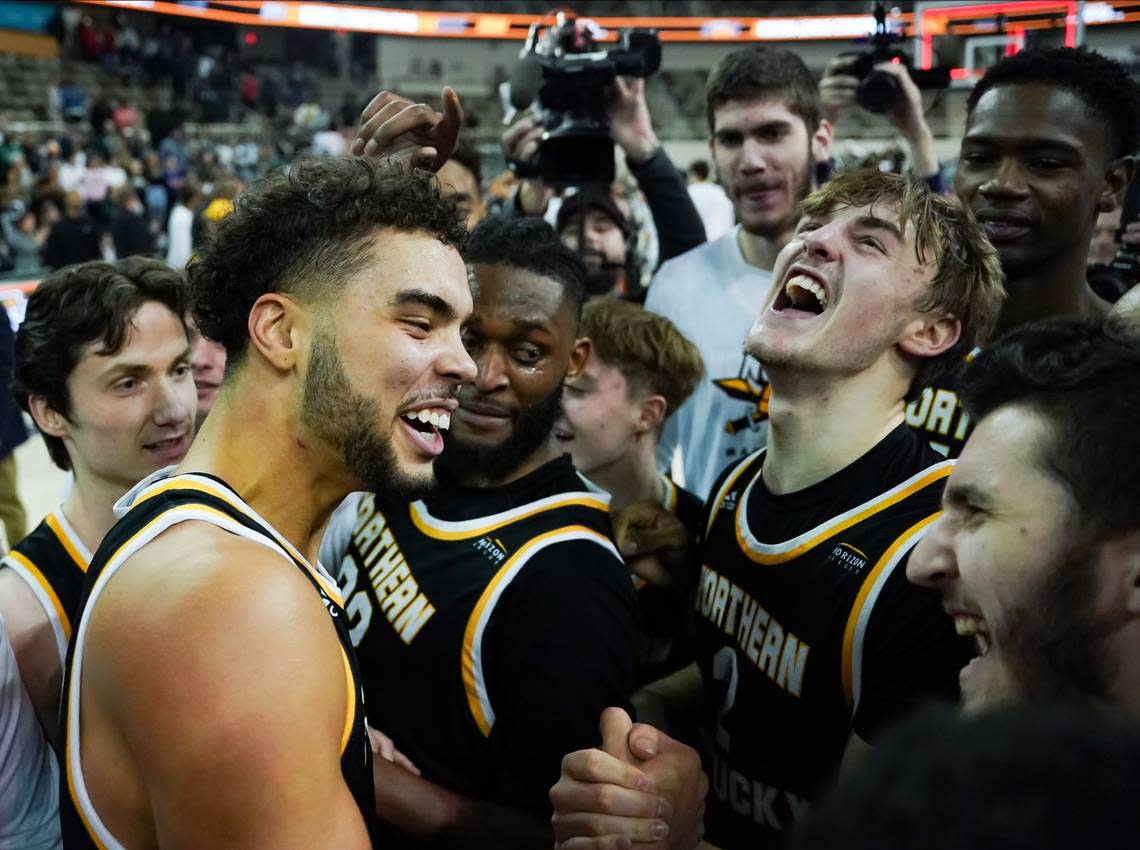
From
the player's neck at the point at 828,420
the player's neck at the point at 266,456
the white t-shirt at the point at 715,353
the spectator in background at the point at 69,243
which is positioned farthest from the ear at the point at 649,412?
the spectator in background at the point at 69,243

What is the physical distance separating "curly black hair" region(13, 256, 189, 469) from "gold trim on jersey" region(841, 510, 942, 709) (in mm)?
1680

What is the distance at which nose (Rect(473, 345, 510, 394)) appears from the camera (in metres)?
2.27

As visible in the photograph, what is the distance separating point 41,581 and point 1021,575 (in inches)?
68.0

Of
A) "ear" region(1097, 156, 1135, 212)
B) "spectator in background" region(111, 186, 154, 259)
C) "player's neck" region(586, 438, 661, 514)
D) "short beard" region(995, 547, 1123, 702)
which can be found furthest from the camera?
"spectator in background" region(111, 186, 154, 259)

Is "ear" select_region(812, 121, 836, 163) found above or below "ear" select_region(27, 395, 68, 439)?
above

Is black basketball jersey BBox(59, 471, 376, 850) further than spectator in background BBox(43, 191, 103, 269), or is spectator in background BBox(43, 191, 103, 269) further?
spectator in background BBox(43, 191, 103, 269)

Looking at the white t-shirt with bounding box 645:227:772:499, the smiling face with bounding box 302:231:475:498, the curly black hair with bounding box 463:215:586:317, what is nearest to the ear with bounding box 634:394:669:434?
the white t-shirt with bounding box 645:227:772:499

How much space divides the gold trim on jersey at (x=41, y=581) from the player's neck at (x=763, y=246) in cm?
210

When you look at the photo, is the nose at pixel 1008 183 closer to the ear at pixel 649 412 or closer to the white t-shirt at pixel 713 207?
the ear at pixel 649 412

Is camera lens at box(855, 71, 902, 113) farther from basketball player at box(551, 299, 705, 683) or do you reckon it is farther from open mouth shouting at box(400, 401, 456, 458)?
open mouth shouting at box(400, 401, 456, 458)

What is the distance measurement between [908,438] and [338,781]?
118 centimetres

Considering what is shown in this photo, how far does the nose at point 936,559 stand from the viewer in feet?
4.58

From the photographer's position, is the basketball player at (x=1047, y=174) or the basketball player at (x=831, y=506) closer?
the basketball player at (x=831, y=506)

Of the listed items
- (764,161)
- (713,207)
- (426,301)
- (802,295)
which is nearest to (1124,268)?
(764,161)
